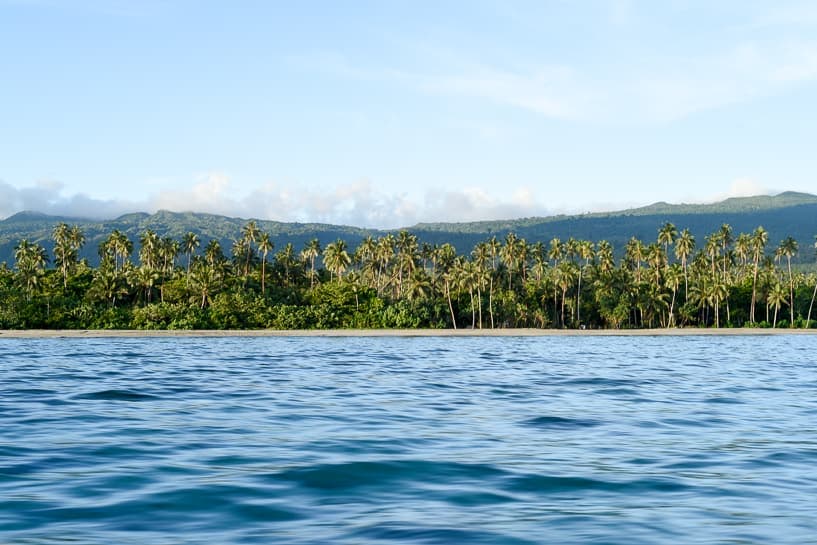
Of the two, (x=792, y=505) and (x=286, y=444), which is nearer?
(x=792, y=505)

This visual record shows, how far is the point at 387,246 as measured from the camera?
6634 inches

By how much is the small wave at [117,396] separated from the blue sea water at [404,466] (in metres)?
0.09

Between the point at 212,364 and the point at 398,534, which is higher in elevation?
the point at 398,534

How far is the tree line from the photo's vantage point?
128625 mm

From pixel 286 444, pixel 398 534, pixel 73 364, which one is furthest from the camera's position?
pixel 73 364

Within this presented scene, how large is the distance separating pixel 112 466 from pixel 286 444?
3.02 m

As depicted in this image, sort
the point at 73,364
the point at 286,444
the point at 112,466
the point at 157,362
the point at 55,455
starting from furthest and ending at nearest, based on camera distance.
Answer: the point at 157,362 → the point at 73,364 → the point at 286,444 → the point at 55,455 → the point at 112,466

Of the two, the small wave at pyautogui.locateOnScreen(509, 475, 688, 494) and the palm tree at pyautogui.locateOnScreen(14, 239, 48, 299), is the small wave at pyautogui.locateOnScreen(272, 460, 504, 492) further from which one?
the palm tree at pyautogui.locateOnScreen(14, 239, 48, 299)

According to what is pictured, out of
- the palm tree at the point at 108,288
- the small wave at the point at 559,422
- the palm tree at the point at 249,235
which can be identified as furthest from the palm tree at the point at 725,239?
the small wave at the point at 559,422

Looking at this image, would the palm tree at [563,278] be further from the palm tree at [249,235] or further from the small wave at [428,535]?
the small wave at [428,535]

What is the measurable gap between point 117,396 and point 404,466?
12033mm

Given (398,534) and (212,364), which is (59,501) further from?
(212,364)

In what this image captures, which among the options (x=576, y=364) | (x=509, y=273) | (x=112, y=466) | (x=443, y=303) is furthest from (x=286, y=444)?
(x=509, y=273)

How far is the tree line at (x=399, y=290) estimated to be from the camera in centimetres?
12862
